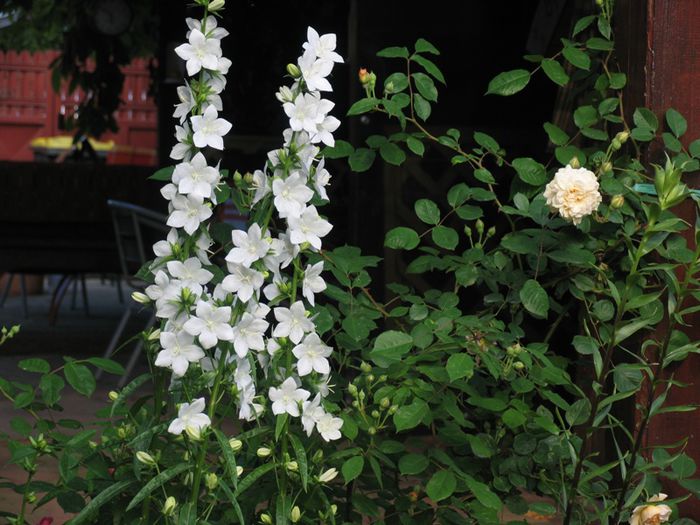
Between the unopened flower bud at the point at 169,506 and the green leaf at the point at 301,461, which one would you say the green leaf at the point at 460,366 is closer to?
the green leaf at the point at 301,461

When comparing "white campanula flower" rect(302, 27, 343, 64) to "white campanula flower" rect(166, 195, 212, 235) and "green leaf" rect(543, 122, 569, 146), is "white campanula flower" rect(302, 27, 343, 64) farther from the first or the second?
"green leaf" rect(543, 122, 569, 146)

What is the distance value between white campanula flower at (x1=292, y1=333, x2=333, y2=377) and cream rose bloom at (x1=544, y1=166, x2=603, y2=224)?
505 millimetres

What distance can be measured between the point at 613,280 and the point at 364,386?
0.51 m

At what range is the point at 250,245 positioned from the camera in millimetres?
1709

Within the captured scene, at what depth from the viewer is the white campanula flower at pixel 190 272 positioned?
5.53ft

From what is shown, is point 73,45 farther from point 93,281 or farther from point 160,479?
point 160,479

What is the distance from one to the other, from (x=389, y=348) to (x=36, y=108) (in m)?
18.5

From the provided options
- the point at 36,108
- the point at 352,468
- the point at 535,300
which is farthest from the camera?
the point at 36,108

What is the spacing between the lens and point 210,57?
173cm

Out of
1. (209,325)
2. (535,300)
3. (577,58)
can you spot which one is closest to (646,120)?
(577,58)

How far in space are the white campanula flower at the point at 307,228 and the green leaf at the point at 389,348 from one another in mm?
298

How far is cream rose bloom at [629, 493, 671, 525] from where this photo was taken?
1994 mm

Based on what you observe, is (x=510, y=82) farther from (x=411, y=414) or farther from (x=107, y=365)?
(x=107, y=365)

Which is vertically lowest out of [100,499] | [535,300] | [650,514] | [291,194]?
[650,514]
